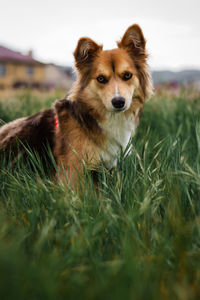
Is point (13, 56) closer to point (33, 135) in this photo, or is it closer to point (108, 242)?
point (33, 135)

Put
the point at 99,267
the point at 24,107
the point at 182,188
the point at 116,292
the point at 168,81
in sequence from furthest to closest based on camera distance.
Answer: the point at 168,81 < the point at 24,107 < the point at 182,188 < the point at 99,267 < the point at 116,292

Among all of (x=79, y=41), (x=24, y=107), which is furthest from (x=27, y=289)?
(x=24, y=107)

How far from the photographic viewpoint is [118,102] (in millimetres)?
2787

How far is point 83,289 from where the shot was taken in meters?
1.19

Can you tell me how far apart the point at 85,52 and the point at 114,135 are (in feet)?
2.91

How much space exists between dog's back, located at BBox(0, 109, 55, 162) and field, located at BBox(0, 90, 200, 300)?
588 millimetres

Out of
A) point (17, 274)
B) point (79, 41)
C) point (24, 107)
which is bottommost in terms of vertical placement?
point (17, 274)

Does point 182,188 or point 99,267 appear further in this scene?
point 182,188

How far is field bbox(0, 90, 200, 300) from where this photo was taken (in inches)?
46.7

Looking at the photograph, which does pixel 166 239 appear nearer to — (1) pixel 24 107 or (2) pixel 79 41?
(2) pixel 79 41

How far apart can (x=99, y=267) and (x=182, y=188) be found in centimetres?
88

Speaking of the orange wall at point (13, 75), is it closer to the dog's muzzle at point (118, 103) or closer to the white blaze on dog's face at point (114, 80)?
the white blaze on dog's face at point (114, 80)

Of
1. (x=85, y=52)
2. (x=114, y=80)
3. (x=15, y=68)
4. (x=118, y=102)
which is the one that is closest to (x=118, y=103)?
(x=118, y=102)

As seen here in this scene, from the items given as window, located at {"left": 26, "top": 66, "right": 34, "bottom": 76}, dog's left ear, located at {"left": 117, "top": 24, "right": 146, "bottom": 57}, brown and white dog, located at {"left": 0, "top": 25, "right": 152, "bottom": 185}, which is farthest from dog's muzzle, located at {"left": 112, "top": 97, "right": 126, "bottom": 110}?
window, located at {"left": 26, "top": 66, "right": 34, "bottom": 76}
